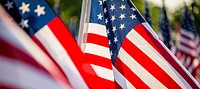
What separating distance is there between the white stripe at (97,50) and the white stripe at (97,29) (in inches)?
5.1

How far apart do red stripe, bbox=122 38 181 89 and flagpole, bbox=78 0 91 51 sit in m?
0.50

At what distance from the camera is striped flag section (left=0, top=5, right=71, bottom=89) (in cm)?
263

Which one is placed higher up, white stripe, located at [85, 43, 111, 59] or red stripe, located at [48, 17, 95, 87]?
red stripe, located at [48, 17, 95, 87]

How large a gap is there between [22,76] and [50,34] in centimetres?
88

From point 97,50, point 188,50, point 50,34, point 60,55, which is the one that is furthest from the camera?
point 188,50

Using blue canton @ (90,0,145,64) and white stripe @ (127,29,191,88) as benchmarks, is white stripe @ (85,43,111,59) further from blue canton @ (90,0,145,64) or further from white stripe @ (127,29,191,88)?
white stripe @ (127,29,191,88)

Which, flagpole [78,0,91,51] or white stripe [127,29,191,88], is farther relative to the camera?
white stripe [127,29,191,88]

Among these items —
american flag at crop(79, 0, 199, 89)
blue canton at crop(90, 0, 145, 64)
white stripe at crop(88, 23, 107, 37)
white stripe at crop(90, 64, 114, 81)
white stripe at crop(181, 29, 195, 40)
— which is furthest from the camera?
white stripe at crop(181, 29, 195, 40)

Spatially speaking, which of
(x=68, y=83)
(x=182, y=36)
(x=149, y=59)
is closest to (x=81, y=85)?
(x=68, y=83)

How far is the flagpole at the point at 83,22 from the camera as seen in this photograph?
4.83 metres

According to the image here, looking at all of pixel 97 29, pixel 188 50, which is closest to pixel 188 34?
pixel 188 50

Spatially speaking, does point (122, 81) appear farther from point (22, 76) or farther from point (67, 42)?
point (22, 76)

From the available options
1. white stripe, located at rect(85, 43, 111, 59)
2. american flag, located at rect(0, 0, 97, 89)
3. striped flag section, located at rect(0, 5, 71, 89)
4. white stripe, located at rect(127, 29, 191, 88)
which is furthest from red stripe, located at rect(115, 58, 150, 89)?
striped flag section, located at rect(0, 5, 71, 89)

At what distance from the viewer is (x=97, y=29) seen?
5004mm
